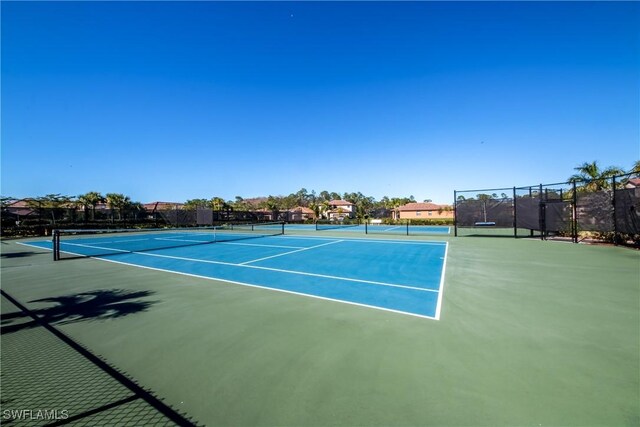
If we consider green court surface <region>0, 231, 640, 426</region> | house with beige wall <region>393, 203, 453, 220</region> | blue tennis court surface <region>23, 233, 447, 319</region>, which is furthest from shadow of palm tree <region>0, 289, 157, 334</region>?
house with beige wall <region>393, 203, 453, 220</region>

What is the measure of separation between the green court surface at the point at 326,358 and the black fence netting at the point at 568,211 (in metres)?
9.44

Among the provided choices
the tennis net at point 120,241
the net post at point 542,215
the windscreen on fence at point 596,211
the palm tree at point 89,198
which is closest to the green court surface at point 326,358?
the tennis net at point 120,241

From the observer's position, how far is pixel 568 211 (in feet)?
55.3

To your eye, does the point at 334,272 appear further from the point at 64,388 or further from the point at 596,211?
the point at 596,211

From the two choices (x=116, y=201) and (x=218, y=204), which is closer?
(x=116, y=201)

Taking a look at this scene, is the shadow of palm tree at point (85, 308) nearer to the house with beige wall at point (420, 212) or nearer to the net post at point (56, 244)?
the net post at point (56, 244)

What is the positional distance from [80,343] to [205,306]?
6.75ft

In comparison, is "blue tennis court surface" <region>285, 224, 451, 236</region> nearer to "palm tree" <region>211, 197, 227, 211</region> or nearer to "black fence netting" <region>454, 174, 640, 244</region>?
"black fence netting" <region>454, 174, 640, 244</region>

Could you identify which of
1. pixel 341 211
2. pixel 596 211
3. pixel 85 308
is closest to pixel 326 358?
pixel 85 308

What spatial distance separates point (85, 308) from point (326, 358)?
5.55 meters

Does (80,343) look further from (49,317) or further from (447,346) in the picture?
(447,346)

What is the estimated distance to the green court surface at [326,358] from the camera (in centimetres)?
279

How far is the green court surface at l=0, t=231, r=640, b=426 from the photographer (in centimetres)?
279

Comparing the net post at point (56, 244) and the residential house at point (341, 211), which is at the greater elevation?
the residential house at point (341, 211)
